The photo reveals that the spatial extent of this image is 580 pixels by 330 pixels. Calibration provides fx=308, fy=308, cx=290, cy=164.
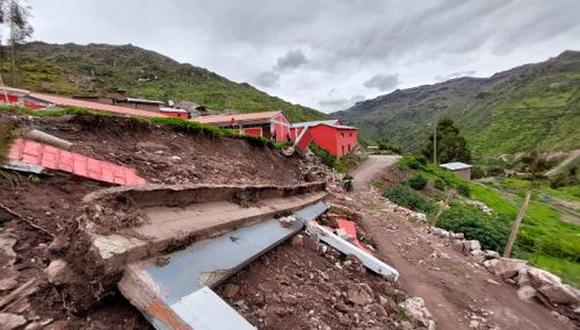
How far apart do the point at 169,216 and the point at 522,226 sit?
22.1m

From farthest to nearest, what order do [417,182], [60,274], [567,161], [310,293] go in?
[567,161], [417,182], [310,293], [60,274]

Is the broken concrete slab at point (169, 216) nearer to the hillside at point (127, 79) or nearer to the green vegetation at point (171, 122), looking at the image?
the green vegetation at point (171, 122)

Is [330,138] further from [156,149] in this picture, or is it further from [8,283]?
[8,283]

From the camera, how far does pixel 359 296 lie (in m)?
3.71

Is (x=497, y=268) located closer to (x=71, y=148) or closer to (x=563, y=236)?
(x=71, y=148)

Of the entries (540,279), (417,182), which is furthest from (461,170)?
(540,279)

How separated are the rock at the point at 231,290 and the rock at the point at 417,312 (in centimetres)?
266

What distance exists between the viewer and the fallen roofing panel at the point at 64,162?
369cm

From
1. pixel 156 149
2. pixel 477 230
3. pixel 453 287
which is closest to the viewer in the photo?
pixel 453 287

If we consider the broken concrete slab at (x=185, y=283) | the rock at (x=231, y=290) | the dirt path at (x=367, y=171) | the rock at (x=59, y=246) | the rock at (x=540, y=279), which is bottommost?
the rock at (x=540, y=279)

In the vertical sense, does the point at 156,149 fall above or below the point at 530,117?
below

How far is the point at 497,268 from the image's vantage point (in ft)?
25.1

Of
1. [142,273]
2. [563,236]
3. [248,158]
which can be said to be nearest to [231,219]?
[142,273]

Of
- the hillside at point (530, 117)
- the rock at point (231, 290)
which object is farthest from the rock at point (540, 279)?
the hillside at point (530, 117)
